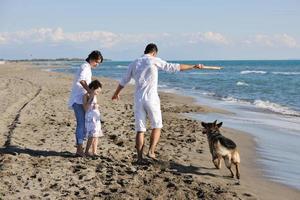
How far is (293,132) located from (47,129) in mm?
6002

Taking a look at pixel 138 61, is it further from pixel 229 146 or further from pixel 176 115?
pixel 176 115

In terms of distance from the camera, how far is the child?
710cm

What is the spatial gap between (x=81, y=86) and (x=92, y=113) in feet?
1.54

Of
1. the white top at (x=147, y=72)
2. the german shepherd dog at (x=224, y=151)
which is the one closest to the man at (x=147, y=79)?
the white top at (x=147, y=72)

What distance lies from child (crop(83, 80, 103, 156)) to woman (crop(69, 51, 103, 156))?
6cm

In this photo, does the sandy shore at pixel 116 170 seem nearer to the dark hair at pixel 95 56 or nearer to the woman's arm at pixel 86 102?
the woman's arm at pixel 86 102

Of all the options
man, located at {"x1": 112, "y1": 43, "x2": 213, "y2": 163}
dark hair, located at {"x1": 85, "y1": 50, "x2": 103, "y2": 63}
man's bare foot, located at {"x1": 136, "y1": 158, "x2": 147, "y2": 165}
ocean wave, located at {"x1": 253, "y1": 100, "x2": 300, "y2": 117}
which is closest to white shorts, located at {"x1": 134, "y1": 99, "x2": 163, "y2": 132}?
man, located at {"x1": 112, "y1": 43, "x2": 213, "y2": 163}

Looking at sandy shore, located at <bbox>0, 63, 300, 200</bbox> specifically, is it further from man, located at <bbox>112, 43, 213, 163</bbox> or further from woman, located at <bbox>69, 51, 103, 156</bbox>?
man, located at <bbox>112, 43, 213, 163</bbox>

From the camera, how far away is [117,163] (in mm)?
6957

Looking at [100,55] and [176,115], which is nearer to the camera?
[100,55]

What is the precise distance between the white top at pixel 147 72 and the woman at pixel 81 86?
0.70 metres

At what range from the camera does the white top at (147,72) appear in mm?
6641

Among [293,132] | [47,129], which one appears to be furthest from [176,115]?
[47,129]

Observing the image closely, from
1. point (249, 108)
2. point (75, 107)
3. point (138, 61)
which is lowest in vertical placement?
point (249, 108)
